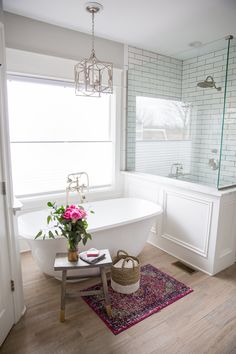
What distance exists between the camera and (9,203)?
1.77 metres

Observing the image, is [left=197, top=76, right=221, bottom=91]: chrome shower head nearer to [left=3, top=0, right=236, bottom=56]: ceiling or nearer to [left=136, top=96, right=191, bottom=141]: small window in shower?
[left=136, top=96, right=191, bottom=141]: small window in shower

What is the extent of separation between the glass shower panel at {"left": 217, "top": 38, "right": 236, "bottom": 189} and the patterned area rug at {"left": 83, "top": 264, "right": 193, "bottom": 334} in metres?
1.14

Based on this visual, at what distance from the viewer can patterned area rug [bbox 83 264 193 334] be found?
1.91m

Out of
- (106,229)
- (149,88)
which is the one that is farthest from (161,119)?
(106,229)

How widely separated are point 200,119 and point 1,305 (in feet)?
11.2

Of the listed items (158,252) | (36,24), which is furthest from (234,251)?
(36,24)

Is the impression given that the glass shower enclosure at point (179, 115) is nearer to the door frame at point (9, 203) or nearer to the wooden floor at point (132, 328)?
the wooden floor at point (132, 328)

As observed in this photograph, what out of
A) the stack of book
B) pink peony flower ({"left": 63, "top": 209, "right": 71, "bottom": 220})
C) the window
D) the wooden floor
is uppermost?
the window

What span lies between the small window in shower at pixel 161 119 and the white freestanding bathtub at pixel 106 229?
45.8 inches

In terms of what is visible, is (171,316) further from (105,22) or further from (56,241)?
(105,22)

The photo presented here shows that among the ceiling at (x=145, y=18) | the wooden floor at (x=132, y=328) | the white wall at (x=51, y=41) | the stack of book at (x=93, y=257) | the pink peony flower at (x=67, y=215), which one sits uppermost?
the ceiling at (x=145, y=18)

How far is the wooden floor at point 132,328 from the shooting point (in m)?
1.67

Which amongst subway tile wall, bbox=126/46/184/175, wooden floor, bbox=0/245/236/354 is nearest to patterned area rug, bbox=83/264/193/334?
wooden floor, bbox=0/245/236/354

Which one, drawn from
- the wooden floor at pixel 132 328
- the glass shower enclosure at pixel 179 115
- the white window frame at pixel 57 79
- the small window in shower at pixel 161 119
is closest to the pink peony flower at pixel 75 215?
the wooden floor at pixel 132 328
